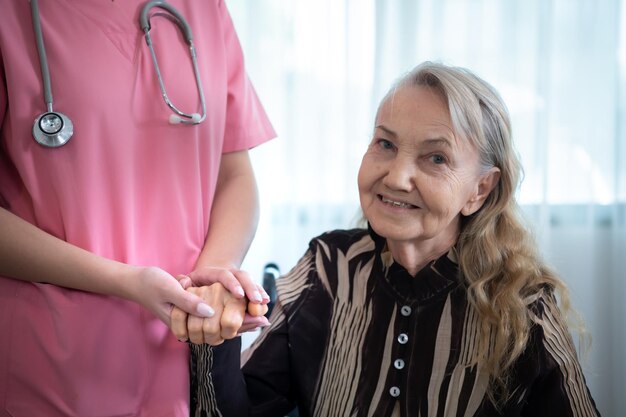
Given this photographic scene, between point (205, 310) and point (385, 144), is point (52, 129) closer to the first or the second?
point (205, 310)

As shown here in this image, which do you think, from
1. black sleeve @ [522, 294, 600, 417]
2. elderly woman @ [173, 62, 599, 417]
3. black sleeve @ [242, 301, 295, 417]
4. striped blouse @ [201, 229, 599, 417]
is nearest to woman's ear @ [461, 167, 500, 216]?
elderly woman @ [173, 62, 599, 417]

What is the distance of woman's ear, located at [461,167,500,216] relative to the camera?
50.6 inches

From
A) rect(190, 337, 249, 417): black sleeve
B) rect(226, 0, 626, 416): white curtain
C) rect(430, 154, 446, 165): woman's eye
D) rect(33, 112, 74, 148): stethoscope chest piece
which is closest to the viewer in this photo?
rect(33, 112, 74, 148): stethoscope chest piece

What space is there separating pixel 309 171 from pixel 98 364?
130 cm

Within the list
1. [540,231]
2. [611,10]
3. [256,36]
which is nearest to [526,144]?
[540,231]

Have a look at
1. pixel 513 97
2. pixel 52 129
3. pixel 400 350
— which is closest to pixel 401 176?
pixel 400 350

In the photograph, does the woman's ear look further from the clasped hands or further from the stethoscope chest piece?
the stethoscope chest piece

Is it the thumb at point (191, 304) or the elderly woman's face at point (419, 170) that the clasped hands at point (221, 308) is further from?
the elderly woman's face at point (419, 170)

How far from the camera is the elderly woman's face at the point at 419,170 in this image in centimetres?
119

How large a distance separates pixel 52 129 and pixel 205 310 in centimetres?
37

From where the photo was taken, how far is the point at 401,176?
1188mm

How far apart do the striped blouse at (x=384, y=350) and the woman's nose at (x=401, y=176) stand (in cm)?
19

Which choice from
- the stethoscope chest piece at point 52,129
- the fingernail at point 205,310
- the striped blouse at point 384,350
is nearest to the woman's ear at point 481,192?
the striped blouse at point 384,350

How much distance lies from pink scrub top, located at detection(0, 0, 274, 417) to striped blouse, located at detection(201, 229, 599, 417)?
268 mm
